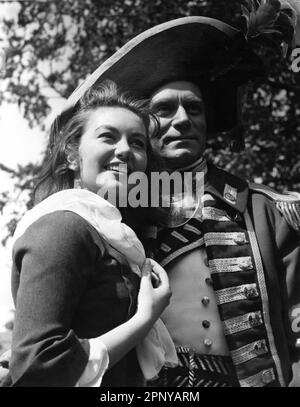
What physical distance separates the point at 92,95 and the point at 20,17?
9.28 ft

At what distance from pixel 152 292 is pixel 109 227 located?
0.73 feet

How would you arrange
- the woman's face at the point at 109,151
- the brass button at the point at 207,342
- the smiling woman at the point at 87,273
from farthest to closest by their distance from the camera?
the brass button at the point at 207,342 < the woman's face at the point at 109,151 < the smiling woman at the point at 87,273

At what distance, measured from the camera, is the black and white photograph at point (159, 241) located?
5.89 ft

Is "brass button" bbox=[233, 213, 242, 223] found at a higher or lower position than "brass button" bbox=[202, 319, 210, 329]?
higher

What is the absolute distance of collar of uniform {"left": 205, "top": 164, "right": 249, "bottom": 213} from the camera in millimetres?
2430

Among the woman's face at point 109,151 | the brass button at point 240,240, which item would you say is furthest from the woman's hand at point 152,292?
the brass button at point 240,240

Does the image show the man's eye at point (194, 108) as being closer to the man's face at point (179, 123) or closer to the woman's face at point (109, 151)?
the man's face at point (179, 123)

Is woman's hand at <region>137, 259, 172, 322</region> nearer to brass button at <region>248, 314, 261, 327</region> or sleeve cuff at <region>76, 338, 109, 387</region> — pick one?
sleeve cuff at <region>76, 338, 109, 387</region>

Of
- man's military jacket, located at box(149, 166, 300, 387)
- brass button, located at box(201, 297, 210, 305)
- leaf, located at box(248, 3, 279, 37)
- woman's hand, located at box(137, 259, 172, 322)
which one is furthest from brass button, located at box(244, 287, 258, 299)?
leaf, located at box(248, 3, 279, 37)

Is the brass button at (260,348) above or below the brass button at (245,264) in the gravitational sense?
below

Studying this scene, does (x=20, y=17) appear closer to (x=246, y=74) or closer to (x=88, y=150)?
(x=246, y=74)

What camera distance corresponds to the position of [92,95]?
231 centimetres

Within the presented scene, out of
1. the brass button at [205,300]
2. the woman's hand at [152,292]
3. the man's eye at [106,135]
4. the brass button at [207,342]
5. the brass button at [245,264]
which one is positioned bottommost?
the brass button at [207,342]

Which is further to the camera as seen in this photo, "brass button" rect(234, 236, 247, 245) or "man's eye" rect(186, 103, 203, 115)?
"man's eye" rect(186, 103, 203, 115)
